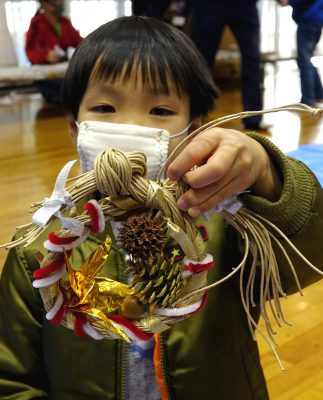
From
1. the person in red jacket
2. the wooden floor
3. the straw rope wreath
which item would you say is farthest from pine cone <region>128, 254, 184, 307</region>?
the person in red jacket

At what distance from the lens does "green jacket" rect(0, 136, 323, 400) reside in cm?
69

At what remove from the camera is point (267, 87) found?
5.09 m

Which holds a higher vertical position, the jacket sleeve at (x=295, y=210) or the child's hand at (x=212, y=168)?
the child's hand at (x=212, y=168)

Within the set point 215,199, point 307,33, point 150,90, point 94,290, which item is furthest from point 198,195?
Answer: point 307,33

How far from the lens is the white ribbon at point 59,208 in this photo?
0.45 m

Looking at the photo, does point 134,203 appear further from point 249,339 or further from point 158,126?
point 249,339

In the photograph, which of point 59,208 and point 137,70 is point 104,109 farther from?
point 59,208

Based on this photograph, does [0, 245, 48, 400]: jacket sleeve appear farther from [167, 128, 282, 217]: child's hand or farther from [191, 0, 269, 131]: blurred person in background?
[191, 0, 269, 131]: blurred person in background

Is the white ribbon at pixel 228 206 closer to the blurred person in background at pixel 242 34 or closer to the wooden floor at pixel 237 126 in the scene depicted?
the wooden floor at pixel 237 126

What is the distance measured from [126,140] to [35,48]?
11.8ft

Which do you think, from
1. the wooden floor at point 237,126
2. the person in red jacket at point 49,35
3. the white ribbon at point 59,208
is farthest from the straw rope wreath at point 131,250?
the person in red jacket at point 49,35

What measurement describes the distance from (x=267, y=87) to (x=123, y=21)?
4492 millimetres

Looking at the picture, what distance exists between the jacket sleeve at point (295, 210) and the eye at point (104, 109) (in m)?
0.19

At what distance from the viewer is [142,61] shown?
0.69 m
